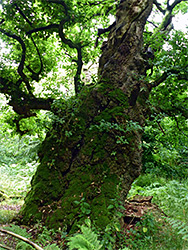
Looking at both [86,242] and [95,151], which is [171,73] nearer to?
[95,151]

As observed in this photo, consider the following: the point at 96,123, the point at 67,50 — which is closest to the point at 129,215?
the point at 96,123

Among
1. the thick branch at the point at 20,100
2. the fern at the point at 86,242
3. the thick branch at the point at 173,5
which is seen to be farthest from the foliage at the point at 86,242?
the thick branch at the point at 173,5

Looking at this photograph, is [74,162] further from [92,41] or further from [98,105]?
[92,41]

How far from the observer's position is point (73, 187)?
3.35m

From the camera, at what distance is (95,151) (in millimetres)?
3656

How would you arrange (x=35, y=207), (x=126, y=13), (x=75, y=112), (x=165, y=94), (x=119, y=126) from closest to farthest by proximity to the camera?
(x=35, y=207)
(x=119, y=126)
(x=75, y=112)
(x=126, y=13)
(x=165, y=94)

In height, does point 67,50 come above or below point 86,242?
above

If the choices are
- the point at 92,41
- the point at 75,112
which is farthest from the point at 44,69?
the point at 75,112

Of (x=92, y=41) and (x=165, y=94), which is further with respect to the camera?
(x=92, y=41)

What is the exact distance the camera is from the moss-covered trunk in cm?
312

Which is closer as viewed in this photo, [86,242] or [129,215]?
[86,242]

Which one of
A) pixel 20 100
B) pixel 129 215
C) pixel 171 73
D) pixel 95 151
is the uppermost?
pixel 171 73

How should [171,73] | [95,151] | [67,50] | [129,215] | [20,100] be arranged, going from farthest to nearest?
[67,50]
[20,100]
[171,73]
[95,151]
[129,215]

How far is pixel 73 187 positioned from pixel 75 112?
1.50 metres
